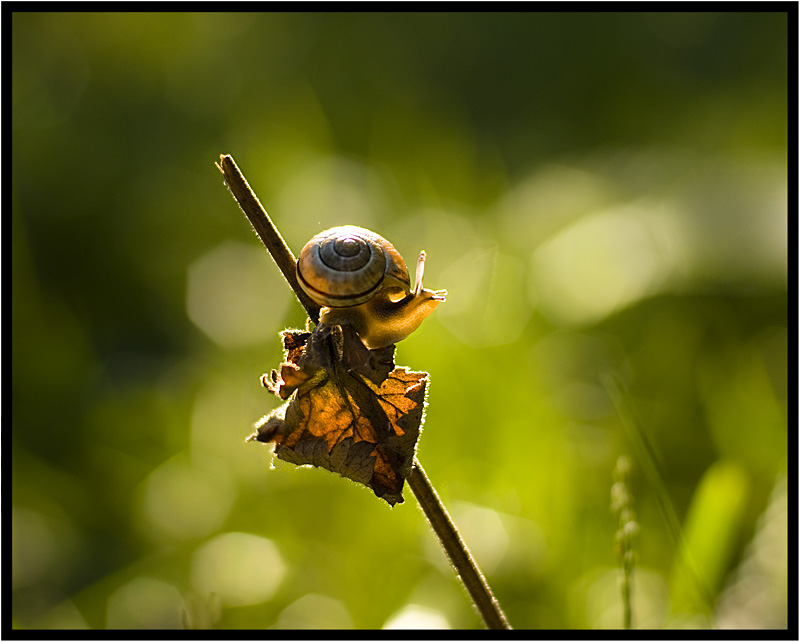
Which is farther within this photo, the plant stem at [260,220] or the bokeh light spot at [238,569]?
the bokeh light spot at [238,569]

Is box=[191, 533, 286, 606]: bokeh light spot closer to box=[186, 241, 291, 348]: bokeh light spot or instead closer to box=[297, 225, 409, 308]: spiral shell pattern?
box=[186, 241, 291, 348]: bokeh light spot

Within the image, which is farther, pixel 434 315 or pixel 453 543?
pixel 434 315

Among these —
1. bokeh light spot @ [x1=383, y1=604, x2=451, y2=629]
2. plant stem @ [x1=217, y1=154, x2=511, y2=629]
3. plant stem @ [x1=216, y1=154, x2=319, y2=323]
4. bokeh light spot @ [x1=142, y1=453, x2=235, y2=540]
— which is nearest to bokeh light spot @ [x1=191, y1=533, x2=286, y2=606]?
bokeh light spot @ [x1=142, y1=453, x2=235, y2=540]

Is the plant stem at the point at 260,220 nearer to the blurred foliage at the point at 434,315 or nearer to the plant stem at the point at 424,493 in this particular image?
the plant stem at the point at 424,493

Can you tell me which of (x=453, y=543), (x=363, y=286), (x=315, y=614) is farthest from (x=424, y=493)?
(x=315, y=614)

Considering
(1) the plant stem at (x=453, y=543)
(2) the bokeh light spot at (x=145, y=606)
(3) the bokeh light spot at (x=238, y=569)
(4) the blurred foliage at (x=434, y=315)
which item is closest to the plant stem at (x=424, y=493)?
(1) the plant stem at (x=453, y=543)

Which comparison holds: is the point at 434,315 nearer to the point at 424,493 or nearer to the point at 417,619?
the point at 417,619
